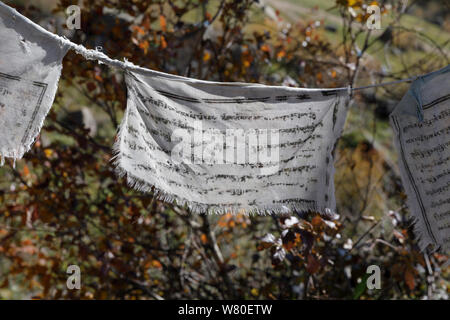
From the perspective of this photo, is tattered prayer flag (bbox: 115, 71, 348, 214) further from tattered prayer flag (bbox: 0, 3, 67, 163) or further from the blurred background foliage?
the blurred background foliage

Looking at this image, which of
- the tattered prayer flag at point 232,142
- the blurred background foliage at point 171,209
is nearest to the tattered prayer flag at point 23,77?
the tattered prayer flag at point 232,142

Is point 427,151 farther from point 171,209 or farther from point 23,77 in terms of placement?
point 171,209

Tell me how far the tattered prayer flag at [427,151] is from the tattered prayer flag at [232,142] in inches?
10.9

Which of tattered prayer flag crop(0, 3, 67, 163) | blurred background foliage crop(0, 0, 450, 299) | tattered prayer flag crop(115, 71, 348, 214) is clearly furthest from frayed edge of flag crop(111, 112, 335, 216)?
blurred background foliage crop(0, 0, 450, 299)

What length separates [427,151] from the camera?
2.00 meters

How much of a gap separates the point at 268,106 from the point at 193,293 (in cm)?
235

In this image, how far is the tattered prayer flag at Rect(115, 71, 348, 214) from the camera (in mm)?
1883

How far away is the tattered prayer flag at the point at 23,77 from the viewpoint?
1.82 metres

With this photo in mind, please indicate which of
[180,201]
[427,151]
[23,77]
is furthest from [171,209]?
[427,151]

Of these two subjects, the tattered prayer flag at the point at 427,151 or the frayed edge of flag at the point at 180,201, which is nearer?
the frayed edge of flag at the point at 180,201

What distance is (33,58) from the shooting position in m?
1.84

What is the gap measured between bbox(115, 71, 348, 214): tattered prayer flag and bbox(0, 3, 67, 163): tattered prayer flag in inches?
12.2

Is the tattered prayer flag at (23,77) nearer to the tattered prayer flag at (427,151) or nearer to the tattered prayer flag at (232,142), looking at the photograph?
the tattered prayer flag at (232,142)
